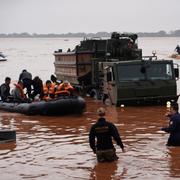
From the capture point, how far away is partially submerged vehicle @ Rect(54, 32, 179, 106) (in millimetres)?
19266

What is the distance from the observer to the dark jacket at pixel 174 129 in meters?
11.1

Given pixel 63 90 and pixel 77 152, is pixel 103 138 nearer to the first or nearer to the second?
pixel 77 152

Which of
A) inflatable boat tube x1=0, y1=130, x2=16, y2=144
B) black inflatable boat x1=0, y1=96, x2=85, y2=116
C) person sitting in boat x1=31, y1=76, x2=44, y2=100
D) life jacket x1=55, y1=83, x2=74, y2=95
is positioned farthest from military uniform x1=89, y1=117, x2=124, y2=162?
person sitting in boat x1=31, y1=76, x2=44, y2=100

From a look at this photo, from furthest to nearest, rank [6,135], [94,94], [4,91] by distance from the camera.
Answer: [94,94] → [4,91] → [6,135]

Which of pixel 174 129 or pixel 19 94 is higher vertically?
pixel 19 94

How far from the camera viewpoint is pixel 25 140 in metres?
13.7

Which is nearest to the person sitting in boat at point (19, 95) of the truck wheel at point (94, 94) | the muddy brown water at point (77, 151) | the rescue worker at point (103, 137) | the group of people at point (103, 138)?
the muddy brown water at point (77, 151)

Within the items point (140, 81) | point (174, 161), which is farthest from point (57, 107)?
point (174, 161)

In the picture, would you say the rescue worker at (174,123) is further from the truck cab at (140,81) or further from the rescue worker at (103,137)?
the truck cab at (140,81)

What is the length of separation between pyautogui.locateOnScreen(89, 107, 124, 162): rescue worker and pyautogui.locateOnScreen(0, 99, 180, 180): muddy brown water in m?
0.27

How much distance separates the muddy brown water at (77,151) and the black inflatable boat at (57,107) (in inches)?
9.7

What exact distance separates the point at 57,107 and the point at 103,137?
7537 mm

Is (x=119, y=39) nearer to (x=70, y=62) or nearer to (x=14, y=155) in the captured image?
(x=70, y=62)

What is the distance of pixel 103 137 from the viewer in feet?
33.4
